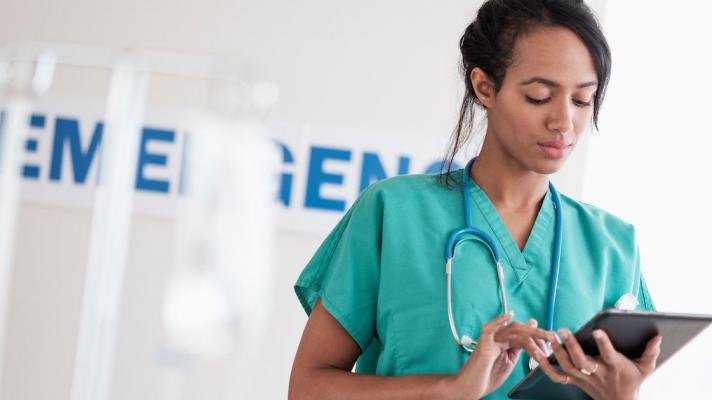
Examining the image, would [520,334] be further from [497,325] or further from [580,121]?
[580,121]

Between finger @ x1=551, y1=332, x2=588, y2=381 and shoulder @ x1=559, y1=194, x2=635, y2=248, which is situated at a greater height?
shoulder @ x1=559, y1=194, x2=635, y2=248

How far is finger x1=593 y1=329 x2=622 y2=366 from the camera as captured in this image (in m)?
1.23

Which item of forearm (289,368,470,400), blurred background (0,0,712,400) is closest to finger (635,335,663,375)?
forearm (289,368,470,400)

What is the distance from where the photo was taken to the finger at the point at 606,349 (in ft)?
4.03

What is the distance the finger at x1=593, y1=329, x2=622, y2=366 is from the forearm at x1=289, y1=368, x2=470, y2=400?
0.60 ft

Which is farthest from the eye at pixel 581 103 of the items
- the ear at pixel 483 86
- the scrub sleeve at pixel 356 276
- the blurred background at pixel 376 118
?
the blurred background at pixel 376 118

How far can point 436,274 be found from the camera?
58.7 inches

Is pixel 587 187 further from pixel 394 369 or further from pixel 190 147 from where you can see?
pixel 190 147

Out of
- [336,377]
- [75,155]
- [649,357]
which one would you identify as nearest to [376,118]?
[75,155]

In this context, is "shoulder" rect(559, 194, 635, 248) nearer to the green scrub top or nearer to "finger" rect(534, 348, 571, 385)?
the green scrub top

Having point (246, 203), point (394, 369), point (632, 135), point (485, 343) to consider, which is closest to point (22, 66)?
point (246, 203)

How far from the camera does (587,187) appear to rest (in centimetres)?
315

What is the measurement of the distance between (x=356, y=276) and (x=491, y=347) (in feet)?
1.08

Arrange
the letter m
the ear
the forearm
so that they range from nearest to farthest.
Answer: the forearm → the ear → the letter m
